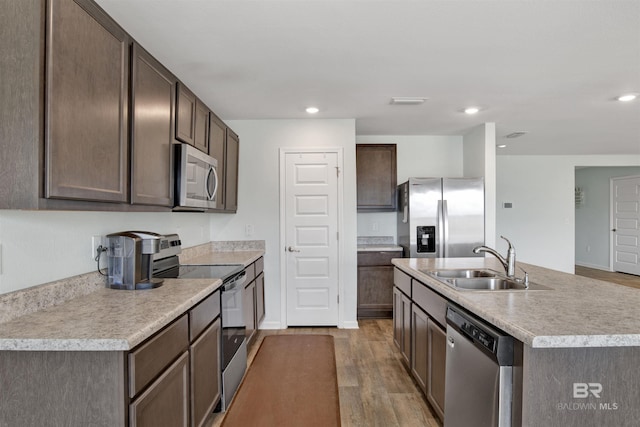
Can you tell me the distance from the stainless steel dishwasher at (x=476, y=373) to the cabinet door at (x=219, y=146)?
7.18 feet

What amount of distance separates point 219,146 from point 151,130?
1253 millimetres

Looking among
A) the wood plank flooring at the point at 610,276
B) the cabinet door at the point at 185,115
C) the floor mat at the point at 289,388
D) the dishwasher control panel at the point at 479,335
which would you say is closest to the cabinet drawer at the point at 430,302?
the dishwasher control panel at the point at 479,335

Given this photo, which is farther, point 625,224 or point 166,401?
point 625,224

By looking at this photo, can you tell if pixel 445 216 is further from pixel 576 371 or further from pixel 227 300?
pixel 576 371

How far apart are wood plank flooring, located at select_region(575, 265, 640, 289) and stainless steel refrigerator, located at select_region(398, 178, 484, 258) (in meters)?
4.04

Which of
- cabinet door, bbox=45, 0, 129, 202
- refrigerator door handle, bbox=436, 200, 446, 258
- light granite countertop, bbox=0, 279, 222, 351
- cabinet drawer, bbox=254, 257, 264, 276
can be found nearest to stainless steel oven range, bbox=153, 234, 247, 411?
light granite countertop, bbox=0, 279, 222, 351

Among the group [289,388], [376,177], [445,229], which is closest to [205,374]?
[289,388]

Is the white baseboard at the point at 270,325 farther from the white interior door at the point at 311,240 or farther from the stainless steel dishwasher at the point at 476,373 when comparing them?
the stainless steel dishwasher at the point at 476,373

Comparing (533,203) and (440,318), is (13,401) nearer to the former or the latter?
(440,318)

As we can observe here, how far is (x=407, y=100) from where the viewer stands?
319cm

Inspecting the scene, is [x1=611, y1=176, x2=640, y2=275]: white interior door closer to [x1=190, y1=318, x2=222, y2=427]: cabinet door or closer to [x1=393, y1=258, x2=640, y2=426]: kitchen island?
[x1=393, y1=258, x2=640, y2=426]: kitchen island

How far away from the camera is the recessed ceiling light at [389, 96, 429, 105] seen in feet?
10.3

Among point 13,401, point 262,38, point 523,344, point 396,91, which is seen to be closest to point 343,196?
point 396,91

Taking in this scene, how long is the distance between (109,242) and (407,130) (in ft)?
12.1
